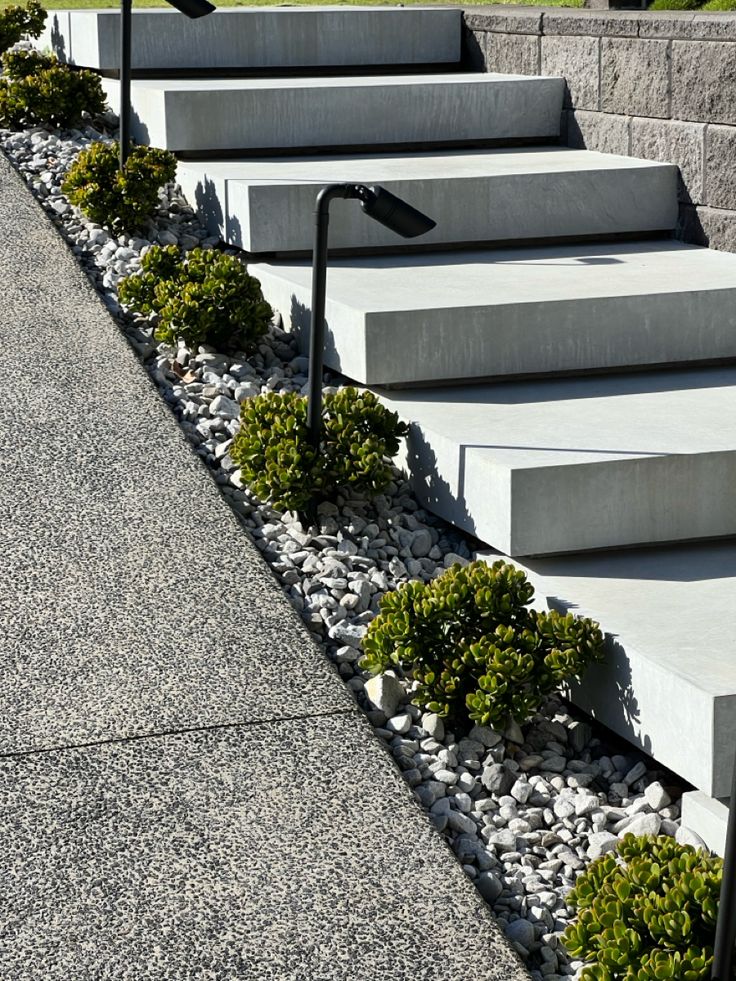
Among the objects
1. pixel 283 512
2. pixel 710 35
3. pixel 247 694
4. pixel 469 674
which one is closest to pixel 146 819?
pixel 247 694

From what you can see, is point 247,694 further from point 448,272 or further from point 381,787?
point 448,272

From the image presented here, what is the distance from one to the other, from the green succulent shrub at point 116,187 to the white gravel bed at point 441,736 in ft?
2.67

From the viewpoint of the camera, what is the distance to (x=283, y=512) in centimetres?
355

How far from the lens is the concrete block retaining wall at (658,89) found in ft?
15.3

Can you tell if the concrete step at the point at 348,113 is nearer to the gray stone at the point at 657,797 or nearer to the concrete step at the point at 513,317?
the concrete step at the point at 513,317

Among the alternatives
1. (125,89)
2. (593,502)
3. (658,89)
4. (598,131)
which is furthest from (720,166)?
(125,89)

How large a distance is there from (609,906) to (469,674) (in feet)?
2.55

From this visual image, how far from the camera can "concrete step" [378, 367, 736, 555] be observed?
319 cm

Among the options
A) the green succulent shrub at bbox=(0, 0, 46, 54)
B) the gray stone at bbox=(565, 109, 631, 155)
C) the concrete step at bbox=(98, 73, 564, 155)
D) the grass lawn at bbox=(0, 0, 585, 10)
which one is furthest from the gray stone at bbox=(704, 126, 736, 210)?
the green succulent shrub at bbox=(0, 0, 46, 54)

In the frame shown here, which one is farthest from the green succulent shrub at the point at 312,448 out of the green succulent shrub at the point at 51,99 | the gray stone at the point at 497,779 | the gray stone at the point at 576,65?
the green succulent shrub at the point at 51,99

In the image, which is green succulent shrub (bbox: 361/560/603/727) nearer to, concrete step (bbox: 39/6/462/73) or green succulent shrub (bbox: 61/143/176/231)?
green succulent shrub (bbox: 61/143/176/231)

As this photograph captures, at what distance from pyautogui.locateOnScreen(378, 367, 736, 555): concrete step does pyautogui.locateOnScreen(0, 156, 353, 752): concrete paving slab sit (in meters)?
0.58

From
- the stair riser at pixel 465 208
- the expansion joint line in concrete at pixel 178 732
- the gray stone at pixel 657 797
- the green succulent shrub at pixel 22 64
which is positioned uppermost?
the green succulent shrub at pixel 22 64

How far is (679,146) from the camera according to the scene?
493cm
